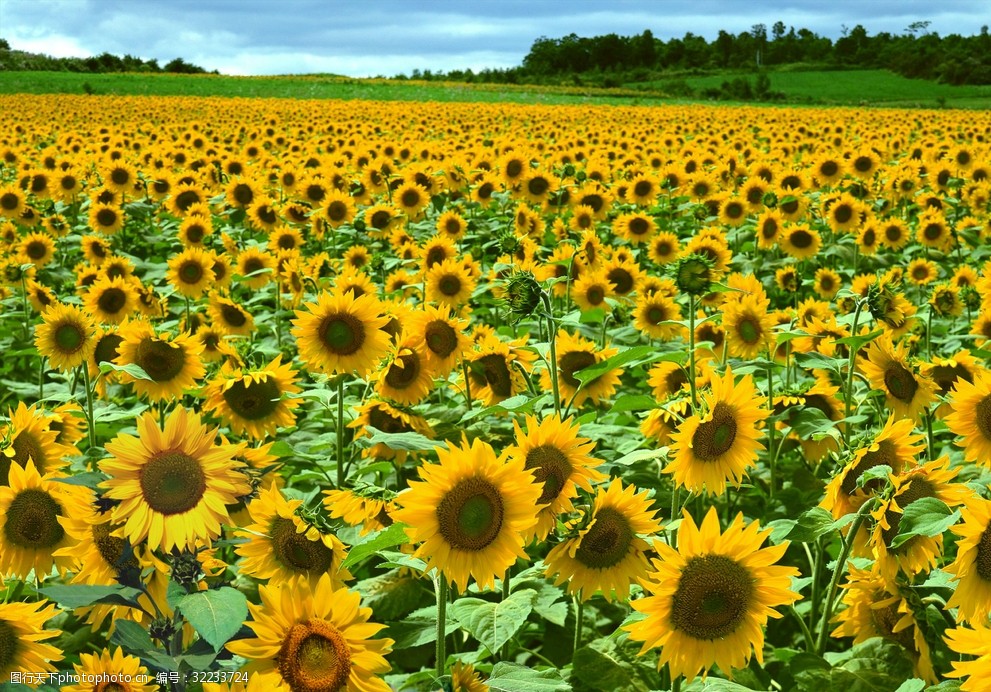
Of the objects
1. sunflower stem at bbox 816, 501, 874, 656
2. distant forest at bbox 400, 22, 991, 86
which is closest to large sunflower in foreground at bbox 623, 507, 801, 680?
sunflower stem at bbox 816, 501, 874, 656

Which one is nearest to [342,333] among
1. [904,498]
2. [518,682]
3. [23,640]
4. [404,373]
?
[404,373]

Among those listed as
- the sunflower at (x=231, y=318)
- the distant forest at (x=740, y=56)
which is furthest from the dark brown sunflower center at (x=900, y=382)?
the distant forest at (x=740, y=56)

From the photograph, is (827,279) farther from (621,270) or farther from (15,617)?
(15,617)

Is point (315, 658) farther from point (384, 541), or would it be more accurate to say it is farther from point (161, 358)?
point (161, 358)

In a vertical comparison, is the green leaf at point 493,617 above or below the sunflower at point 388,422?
below

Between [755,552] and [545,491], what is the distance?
594 millimetres

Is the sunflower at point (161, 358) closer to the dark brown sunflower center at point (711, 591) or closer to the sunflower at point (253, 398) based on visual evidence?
the sunflower at point (253, 398)

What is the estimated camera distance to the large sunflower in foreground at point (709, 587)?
1965 mm

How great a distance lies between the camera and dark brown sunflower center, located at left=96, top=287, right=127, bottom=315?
553cm

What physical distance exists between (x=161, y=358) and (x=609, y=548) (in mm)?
2269

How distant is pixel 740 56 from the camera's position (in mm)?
103688

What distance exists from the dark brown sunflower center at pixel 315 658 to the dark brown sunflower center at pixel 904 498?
1510 mm

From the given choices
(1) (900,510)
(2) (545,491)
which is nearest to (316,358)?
(2) (545,491)

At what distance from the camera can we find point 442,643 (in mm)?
2270
